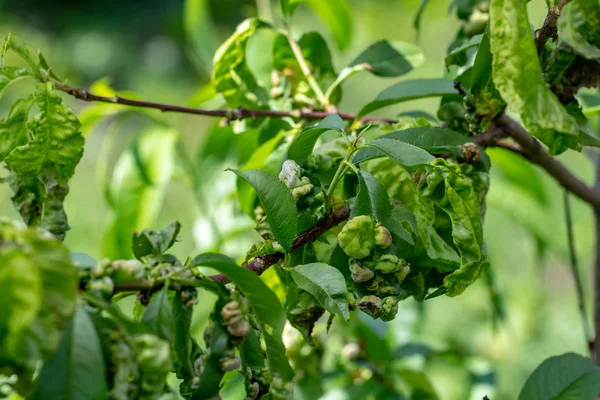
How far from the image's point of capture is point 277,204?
57 centimetres

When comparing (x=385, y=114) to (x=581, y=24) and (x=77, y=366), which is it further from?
(x=77, y=366)

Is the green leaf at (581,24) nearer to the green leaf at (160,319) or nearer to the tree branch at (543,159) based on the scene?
the tree branch at (543,159)

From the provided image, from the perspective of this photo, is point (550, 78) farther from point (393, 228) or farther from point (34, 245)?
point (34, 245)

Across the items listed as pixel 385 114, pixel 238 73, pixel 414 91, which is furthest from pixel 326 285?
pixel 385 114

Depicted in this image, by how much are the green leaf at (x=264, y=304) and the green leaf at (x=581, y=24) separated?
0.27 meters

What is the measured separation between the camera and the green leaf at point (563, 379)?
67cm

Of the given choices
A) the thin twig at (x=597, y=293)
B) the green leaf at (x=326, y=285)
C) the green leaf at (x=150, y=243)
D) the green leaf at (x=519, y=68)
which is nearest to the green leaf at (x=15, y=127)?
the green leaf at (x=150, y=243)

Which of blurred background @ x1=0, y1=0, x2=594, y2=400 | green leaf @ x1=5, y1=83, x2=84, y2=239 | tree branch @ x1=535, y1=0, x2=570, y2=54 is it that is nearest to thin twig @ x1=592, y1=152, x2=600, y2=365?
blurred background @ x1=0, y1=0, x2=594, y2=400

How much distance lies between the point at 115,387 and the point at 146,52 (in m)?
4.44

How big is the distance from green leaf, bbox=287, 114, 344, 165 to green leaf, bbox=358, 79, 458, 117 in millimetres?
137

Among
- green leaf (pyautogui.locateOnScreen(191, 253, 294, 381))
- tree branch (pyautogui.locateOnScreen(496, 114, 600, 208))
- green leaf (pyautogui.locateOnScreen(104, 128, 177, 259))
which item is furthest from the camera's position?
green leaf (pyautogui.locateOnScreen(104, 128, 177, 259))

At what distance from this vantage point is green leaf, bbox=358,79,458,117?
690mm

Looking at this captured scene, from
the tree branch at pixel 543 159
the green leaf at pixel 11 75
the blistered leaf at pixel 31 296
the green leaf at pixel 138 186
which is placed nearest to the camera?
the blistered leaf at pixel 31 296

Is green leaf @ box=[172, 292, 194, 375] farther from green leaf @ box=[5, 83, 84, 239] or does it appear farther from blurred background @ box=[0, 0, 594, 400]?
Result: blurred background @ box=[0, 0, 594, 400]
